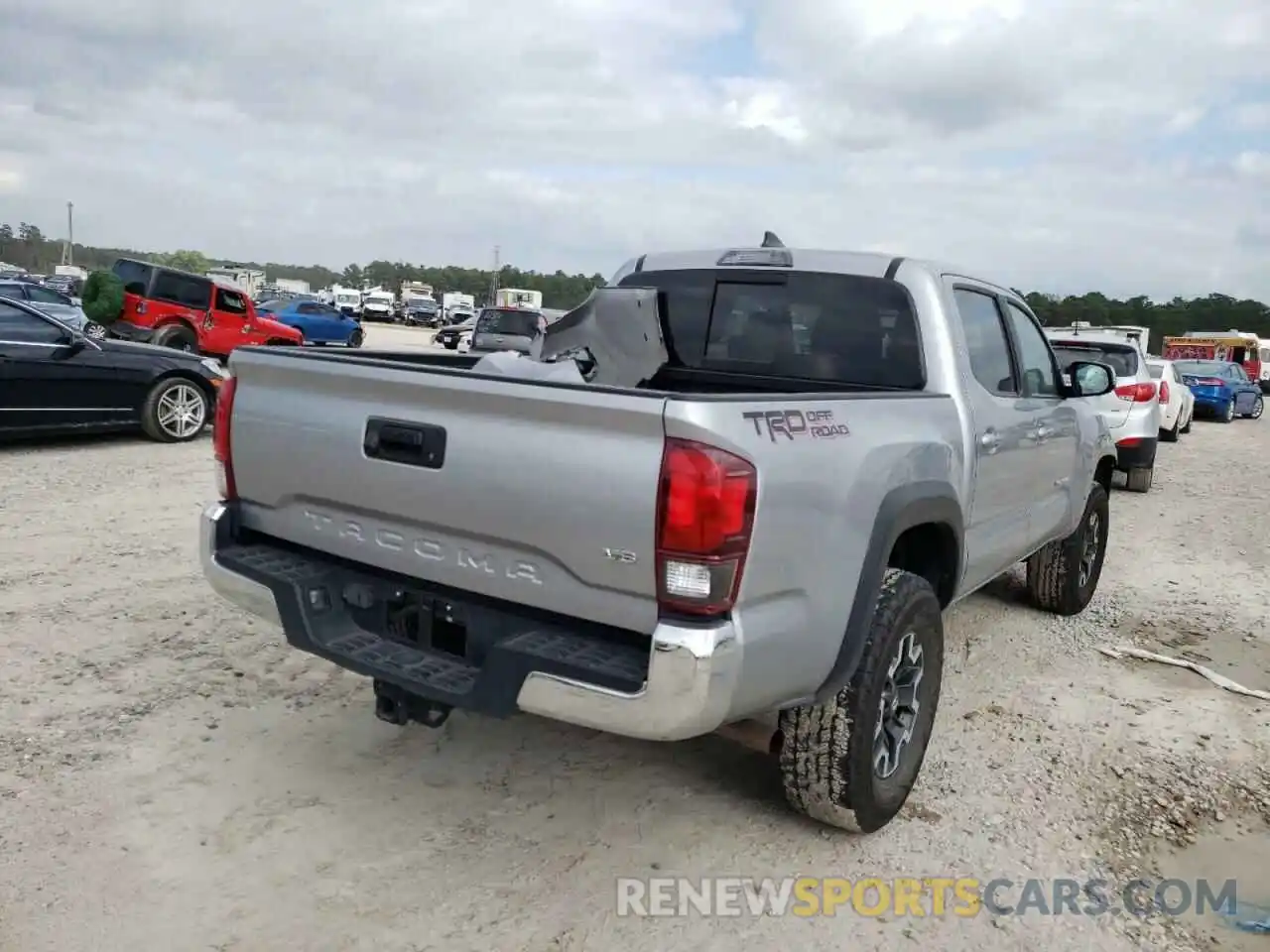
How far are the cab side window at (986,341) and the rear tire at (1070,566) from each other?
5.33 feet

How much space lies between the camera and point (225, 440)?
3.46m

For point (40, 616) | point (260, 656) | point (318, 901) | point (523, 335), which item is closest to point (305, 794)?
point (318, 901)

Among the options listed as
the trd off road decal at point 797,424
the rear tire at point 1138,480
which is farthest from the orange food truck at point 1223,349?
the trd off road decal at point 797,424

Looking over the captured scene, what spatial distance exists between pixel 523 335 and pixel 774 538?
772 inches

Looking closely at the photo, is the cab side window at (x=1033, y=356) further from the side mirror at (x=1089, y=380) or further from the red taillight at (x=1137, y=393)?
the red taillight at (x=1137, y=393)

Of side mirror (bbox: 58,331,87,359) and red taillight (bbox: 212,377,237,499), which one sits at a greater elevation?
red taillight (bbox: 212,377,237,499)

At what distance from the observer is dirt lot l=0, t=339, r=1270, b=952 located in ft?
9.39

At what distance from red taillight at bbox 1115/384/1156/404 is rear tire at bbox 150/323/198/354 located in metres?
15.2

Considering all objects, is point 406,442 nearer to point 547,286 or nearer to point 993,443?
point 993,443

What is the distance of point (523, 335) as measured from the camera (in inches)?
857

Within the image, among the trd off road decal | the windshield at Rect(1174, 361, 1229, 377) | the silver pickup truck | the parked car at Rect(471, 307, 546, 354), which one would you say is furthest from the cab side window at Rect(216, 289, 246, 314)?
the windshield at Rect(1174, 361, 1229, 377)

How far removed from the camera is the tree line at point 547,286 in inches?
2704

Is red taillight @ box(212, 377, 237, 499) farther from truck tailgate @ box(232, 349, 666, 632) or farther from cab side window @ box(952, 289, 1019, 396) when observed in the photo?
cab side window @ box(952, 289, 1019, 396)

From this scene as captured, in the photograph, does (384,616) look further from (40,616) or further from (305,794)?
(40,616)
